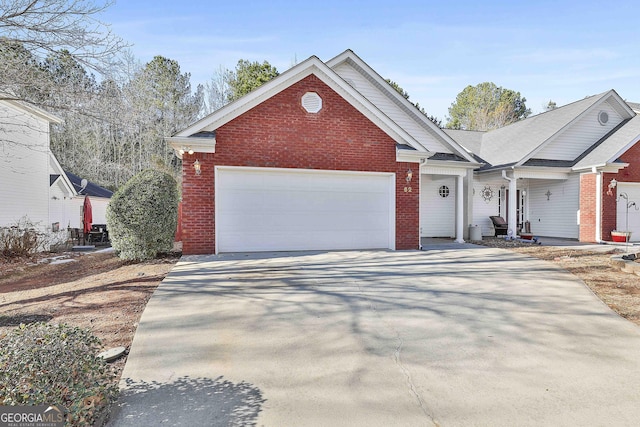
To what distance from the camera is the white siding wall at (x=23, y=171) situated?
1290 centimetres

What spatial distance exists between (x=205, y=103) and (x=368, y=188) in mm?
22990

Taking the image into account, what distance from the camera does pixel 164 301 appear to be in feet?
18.9

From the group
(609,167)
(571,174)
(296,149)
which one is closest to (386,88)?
(296,149)

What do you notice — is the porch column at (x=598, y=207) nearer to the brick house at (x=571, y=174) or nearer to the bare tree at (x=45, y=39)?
the brick house at (x=571, y=174)

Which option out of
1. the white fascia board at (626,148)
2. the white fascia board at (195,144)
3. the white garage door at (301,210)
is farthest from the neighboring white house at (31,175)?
the white fascia board at (626,148)

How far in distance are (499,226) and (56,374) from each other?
635 inches

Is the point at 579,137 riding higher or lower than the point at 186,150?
higher

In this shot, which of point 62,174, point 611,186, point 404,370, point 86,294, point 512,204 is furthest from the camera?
point 62,174

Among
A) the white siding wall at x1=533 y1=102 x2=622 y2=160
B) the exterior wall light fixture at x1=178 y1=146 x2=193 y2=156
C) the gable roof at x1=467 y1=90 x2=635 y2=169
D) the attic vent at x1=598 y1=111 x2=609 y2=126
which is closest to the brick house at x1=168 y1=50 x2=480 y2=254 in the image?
the exterior wall light fixture at x1=178 y1=146 x2=193 y2=156

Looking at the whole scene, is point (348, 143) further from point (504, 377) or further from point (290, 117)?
point (504, 377)

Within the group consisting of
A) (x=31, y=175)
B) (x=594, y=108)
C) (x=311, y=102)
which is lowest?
(x=31, y=175)

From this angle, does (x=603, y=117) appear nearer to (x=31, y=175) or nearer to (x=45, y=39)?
(x=45, y=39)

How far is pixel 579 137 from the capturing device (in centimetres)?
1566

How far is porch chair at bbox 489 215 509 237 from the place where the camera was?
15.7m
